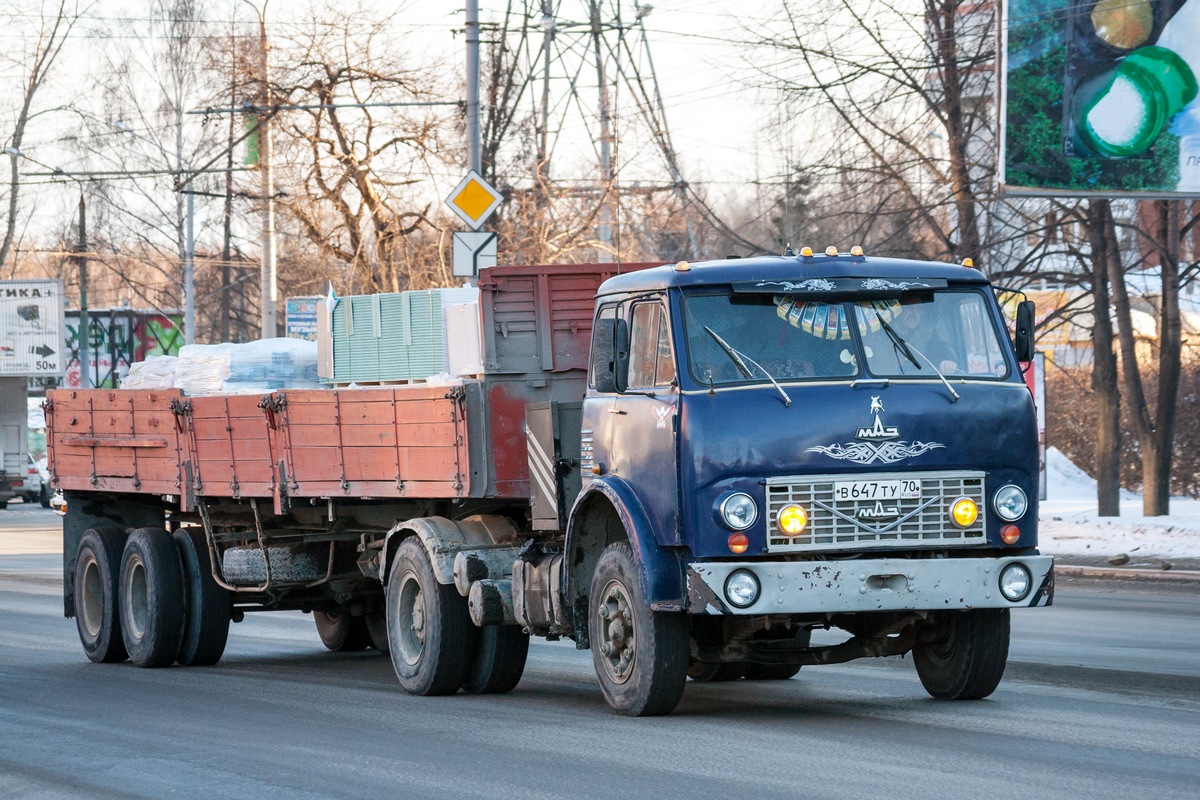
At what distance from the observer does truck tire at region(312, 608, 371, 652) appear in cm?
1455

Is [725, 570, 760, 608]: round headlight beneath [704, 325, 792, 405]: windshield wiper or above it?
beneath

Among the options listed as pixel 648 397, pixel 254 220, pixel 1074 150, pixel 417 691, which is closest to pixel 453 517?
pixel 417 691

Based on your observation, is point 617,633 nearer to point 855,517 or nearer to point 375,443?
point 855,517

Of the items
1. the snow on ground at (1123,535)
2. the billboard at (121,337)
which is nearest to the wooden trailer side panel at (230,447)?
the snow on ground at (1123,535)

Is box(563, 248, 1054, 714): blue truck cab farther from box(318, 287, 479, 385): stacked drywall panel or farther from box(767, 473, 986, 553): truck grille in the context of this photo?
box(318, 287, 479, 385): stacked drywall panel

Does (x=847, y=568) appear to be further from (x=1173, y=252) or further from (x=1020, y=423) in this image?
(x=1173, y=252)

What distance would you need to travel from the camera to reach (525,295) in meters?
11.4

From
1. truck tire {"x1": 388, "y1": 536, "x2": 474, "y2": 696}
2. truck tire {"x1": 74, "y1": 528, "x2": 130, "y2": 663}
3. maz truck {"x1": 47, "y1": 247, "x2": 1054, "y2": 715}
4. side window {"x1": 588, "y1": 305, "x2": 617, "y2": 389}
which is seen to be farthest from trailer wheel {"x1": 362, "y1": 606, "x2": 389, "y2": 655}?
side window {"x1": 588, "y1": 305, "x2": 617, "y2": 389}

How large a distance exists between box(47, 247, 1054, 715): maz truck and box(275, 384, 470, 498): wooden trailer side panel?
0.02 meters

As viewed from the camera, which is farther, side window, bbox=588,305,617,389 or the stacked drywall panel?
the stacked drywall panel

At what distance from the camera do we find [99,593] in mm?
14711

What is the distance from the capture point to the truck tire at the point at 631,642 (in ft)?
29.9

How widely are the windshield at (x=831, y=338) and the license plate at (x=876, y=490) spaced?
61 centimetres

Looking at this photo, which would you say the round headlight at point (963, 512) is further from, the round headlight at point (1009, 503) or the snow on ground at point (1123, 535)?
the snow on ground at point (1123, 535)
